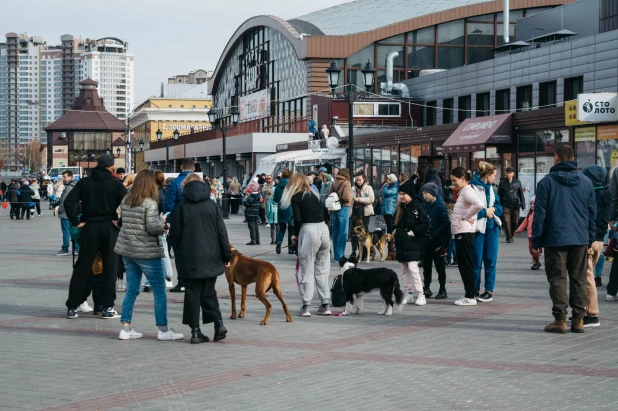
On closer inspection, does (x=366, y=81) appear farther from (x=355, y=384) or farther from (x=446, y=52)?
(x=446, y=52)

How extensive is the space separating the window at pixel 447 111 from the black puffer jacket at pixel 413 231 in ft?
118

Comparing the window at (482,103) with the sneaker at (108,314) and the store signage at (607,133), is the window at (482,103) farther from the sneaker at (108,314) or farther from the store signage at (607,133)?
the sneaker at (108,314)

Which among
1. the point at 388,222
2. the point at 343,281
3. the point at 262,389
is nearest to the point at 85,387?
the point at 262,389

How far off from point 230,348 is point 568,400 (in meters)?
3.37

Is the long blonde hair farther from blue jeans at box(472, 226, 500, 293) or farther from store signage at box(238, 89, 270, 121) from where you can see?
store signage at box(238, 89, 270, 121)

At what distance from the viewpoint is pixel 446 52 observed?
196 feet

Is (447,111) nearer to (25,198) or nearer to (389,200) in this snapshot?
(25,198)

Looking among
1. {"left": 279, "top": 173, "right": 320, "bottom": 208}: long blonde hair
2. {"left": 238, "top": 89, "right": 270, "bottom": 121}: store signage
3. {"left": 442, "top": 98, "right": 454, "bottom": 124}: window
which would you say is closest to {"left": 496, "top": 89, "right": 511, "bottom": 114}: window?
{"left": 442, "top": 98, "right": 454, "bottom": 124}: window

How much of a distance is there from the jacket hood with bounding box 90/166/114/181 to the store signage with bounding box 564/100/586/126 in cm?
1616

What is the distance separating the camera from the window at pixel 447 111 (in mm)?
47531

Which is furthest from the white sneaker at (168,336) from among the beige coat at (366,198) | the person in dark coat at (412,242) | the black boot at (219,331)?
the beige coat at (366,198)

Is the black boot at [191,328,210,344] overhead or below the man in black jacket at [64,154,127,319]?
below

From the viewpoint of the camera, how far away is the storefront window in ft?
77.8

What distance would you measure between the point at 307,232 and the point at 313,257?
298 millimetres
